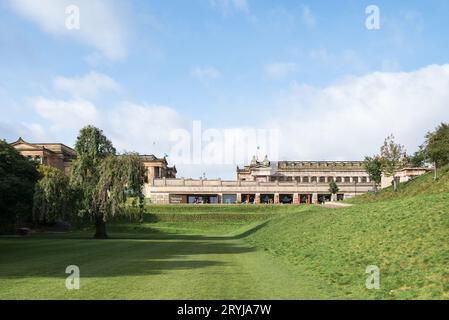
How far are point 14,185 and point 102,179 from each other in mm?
8689

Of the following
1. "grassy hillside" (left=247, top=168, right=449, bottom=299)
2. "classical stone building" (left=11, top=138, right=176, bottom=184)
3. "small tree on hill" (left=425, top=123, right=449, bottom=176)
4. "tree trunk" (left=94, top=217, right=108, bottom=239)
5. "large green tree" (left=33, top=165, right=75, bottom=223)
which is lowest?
"tree trunk" (left=94, top=217, right=108, bottom=239)

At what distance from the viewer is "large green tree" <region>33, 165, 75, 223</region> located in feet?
167

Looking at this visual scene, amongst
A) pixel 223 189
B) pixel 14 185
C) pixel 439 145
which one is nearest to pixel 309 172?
pixel 223 189

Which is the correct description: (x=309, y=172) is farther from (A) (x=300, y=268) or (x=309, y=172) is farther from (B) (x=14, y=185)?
(A) (x=300, y=268)

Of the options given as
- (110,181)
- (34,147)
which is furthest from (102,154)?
(34,147)

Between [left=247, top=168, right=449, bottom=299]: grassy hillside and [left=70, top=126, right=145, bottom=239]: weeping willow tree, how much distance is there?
2285 centimetres

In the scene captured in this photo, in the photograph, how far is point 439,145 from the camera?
6675cm

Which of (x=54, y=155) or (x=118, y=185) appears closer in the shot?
(x=118, y=185)

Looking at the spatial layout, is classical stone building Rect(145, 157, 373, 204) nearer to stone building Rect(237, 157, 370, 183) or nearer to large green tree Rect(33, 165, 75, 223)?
stone building Rect(237, 157, 370, 183)

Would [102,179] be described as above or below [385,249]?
above

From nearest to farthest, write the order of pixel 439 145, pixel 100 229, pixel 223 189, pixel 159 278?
pixel 159 278 < pixel 100 229 < pixel 439 145 < pixel 223 189

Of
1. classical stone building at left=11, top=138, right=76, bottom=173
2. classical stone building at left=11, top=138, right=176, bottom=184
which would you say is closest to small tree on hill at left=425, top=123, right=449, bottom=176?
classical stone building at left=11, top=138, right=176, bottom=184

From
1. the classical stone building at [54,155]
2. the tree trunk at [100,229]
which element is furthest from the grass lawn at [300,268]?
the classical stone building at [54,155]

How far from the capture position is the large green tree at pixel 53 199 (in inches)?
2000
